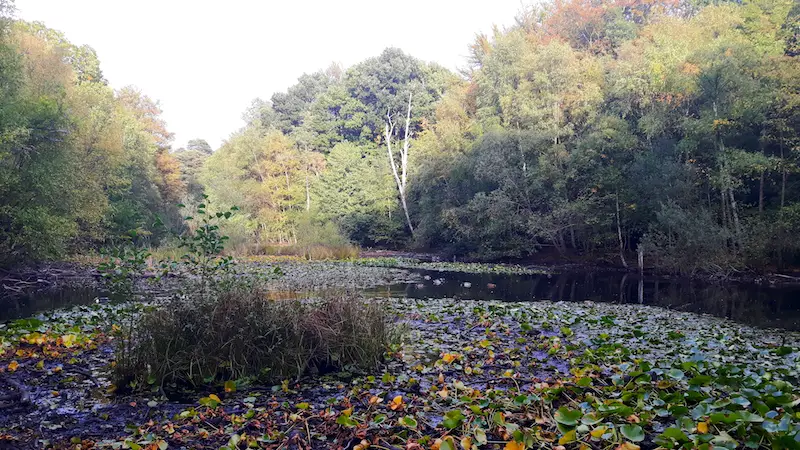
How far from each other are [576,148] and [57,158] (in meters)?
19.8

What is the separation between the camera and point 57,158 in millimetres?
15844

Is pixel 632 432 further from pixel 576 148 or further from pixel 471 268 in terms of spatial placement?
pixel 576 148

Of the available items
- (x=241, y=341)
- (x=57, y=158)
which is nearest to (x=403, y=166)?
(x=57, y=158)

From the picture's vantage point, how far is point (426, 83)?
128 feet

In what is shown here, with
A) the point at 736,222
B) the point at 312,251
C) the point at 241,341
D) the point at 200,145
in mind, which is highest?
the point at 200,145

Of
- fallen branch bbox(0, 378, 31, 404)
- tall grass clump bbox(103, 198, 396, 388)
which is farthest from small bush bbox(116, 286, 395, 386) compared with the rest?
fallen branch bbox(0, 378, 31, 404)

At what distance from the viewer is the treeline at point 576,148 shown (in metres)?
17.8

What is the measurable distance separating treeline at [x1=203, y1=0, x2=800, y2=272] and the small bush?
16.8 m

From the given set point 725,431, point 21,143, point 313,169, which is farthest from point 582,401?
point 313,169

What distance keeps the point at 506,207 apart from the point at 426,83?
59.2 feet

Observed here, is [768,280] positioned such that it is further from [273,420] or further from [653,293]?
[273,420]

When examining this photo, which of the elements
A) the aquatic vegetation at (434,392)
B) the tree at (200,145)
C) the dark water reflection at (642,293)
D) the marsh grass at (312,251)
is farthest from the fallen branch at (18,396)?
the tree at (200,145)

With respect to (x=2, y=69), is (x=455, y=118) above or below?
above

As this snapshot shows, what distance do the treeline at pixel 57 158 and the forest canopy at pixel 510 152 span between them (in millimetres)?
84
